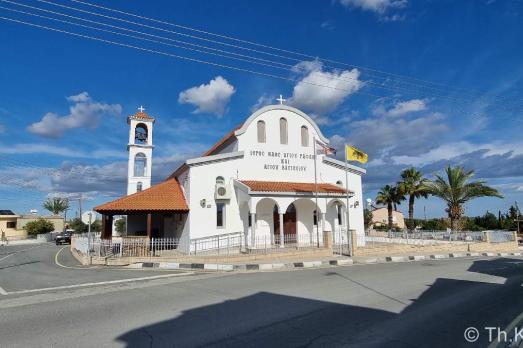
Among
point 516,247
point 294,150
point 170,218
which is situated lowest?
point 516,247

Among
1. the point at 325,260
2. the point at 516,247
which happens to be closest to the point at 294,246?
the point at 325,260

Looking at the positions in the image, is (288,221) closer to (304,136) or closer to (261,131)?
(304,136)

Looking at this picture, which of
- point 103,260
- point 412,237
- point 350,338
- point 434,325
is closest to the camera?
point 350,338

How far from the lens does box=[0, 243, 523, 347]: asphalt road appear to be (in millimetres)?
5715

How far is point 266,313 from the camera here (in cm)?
723

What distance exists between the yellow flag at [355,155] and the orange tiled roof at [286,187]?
2486mm

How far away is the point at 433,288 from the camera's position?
394 inches

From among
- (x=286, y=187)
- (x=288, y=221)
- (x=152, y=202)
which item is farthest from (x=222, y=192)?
(x=288, y=221)

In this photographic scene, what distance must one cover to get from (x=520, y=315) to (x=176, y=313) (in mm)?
6975

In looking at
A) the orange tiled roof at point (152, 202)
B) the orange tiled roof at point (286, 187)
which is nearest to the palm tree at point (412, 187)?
the orange tiled roof at point (286, 187)

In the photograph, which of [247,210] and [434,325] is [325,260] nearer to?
[247,210]

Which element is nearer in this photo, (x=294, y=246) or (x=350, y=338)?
(x=350, y=338)

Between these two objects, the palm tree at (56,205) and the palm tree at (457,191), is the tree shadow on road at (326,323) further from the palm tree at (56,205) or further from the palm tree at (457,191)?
the palm tree at (56,205)

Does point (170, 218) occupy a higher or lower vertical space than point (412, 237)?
higher
